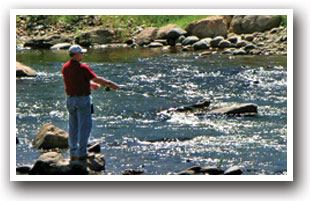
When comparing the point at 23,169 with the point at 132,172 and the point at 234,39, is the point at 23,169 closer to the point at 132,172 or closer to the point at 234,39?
the point at 132,172

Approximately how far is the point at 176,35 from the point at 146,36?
1129 mm

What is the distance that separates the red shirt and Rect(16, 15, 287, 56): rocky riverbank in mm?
11981

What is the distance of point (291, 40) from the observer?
26.2 ft

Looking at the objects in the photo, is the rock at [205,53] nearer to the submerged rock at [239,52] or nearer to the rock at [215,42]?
the submerged rock at [239,52]

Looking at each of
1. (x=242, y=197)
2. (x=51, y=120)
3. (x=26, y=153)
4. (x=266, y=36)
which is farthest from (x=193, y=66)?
(x=242, y=197)

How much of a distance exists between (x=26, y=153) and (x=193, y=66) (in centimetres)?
810

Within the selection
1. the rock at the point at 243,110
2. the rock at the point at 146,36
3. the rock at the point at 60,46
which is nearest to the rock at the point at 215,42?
the rock at the point at 146,36

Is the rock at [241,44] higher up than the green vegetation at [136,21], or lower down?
lower down

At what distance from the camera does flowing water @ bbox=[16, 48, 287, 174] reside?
892cm

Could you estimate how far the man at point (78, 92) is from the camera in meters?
7.62

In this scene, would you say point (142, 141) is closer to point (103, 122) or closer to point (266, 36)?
point (103, 122)

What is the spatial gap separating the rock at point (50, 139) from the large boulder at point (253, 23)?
1254 centimetres

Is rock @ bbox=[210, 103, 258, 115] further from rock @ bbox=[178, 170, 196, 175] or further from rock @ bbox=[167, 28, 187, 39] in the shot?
rock @ bbox=[167, 28, 187, 39]

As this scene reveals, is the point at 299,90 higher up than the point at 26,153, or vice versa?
the point at 299,90
